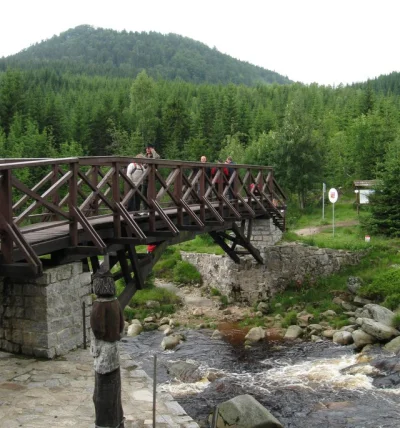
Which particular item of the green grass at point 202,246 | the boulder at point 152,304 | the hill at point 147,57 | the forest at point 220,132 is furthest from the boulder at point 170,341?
the hill at point 147,57

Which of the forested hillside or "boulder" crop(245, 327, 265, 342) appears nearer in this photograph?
"boulder" crop(245, 327, 265, 342)

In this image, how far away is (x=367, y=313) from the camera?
1542 cm

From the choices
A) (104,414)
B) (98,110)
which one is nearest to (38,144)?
(98,110)

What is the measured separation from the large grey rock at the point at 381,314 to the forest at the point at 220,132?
8166mm

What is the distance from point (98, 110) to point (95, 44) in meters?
155

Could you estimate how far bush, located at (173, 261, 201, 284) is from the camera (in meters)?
20.2

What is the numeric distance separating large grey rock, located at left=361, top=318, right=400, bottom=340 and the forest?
9.23 m

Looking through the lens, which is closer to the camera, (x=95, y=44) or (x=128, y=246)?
(x=128, y=246)

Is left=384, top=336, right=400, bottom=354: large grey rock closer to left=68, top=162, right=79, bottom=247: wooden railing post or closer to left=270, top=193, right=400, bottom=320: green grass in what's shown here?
left=270, top=193, right=400, bottom=320: green grass

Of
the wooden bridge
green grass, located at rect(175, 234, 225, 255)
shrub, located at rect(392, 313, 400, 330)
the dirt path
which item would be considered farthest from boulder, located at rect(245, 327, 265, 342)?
the dirt path

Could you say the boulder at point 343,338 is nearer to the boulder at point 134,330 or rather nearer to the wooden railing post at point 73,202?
the boulder at point 134,330

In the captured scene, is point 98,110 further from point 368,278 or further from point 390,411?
point 390,411

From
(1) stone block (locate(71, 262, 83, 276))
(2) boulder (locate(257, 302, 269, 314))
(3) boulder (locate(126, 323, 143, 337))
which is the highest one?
(1) stone block (locate(71, 262, 83, 276))

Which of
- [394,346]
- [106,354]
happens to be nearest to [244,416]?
[106,354]
